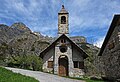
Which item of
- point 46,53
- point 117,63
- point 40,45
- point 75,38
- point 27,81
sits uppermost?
point 75,38

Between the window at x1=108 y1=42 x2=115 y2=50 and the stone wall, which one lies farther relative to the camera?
the window at x1=108 y1=42 x2=115 y2=50

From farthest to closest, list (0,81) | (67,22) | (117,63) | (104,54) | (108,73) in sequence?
1. (67,22)
2. (104,54)
3. (108,73)
4. (117,63)
5. (0,81)

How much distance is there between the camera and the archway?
2819cm

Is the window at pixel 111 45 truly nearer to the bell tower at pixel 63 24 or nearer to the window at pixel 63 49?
the window at pixel 63 49

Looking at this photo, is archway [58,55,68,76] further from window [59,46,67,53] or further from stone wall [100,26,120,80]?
stone wall [100,26,120,80]

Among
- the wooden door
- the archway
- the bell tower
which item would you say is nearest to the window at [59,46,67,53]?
the archway

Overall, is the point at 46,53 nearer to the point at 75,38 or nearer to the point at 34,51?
the point at 34,51

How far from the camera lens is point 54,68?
27984mm

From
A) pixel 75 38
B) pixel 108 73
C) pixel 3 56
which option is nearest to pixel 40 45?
pixel 3 56

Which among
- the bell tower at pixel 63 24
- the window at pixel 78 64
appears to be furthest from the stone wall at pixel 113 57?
the bell tower at pixel 63 24

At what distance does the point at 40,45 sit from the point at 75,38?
20.5 metres

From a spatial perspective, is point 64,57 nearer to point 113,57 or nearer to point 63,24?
point 63,24

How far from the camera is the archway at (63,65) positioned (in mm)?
28188

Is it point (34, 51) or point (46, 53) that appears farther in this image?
point (34, 51)
